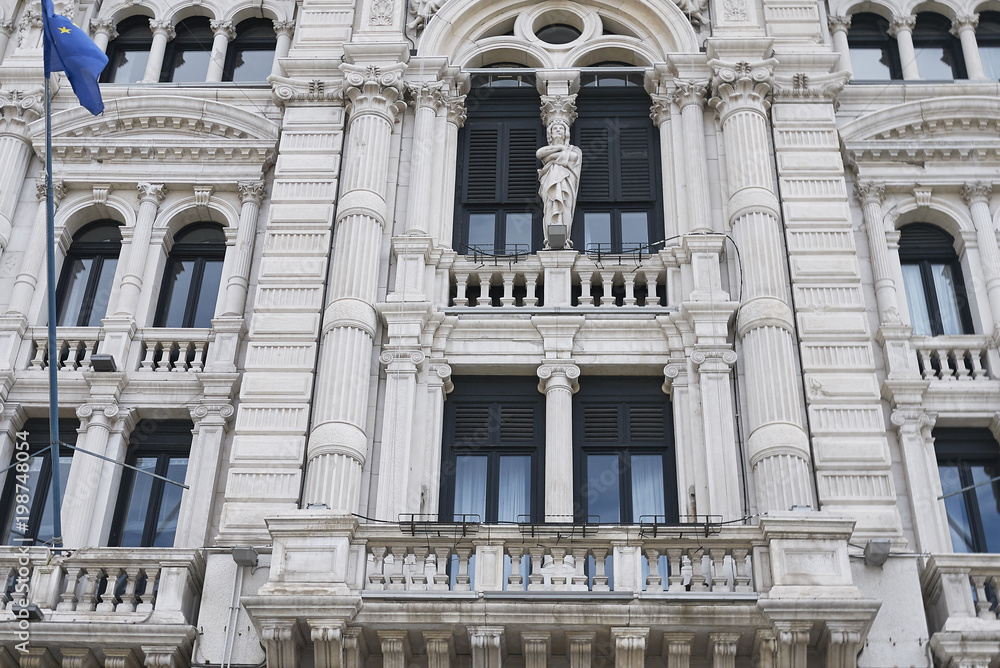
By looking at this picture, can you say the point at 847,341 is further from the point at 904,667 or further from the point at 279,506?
the point at 279,506

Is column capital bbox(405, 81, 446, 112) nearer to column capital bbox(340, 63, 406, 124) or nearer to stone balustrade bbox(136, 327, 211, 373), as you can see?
column capital bbox(340, 63, 406, 124)

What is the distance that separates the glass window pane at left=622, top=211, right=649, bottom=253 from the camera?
26062 mm

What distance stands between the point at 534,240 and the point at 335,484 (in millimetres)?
6636

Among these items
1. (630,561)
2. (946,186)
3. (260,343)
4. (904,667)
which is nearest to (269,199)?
(260,343)

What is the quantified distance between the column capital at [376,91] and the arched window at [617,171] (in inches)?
138

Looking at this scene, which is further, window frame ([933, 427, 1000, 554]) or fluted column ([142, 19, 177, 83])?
fluted column ([142, 19, 177, 83])

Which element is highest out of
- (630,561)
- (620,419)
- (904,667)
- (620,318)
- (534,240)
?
(534,240)

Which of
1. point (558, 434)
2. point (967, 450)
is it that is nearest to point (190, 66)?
point (558, 434)

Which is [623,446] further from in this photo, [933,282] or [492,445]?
[933,282]

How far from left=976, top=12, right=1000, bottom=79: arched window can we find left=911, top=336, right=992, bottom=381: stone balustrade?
6.98 meters

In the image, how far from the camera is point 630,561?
807 inches

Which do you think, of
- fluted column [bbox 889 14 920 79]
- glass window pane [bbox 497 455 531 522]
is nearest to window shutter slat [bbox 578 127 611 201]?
glass window pane [bbox 497 455 531 522]

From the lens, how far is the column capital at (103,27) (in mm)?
A: 30203

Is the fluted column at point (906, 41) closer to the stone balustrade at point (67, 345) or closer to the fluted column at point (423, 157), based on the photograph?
the fluted column at point (423, 157)
